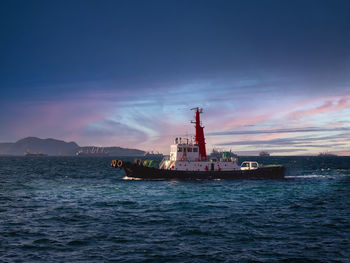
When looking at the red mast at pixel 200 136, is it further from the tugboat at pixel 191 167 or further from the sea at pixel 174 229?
the sea at pixel 174 229

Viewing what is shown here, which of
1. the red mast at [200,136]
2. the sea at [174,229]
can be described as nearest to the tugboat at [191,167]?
the red mast at [200,136]

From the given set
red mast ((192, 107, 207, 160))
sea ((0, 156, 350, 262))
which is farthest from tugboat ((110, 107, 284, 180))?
sea ((0, 156, 350, 262))

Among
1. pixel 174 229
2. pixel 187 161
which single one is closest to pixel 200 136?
pixel 187 161

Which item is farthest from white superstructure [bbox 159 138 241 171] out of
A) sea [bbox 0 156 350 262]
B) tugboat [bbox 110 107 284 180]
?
sea [bbox 0 156 350 262]

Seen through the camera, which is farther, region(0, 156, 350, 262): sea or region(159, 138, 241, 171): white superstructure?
region(159, 138, 241, 171): white superstructure

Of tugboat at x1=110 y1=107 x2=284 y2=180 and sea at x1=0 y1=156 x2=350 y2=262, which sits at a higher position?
tugboat at x1=110 y1=107 x2=284 y2=180

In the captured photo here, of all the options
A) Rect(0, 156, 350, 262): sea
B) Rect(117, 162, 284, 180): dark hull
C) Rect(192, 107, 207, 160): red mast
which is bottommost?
Rect(0, 156, 350, 262): sea

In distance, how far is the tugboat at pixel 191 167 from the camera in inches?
2055

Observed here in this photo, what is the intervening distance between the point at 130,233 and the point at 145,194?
1747cm

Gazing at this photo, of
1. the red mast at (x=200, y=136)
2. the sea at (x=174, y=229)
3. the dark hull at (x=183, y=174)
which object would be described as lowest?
the sea at (x=174, y=229)

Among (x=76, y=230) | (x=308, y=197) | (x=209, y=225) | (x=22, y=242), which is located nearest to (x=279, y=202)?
(x=308, y=197)

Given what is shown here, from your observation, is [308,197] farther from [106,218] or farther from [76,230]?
[76,230]

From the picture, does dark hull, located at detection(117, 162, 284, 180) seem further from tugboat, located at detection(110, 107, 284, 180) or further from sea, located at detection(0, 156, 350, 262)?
sea, located at detection(0, 156, 350, 262)

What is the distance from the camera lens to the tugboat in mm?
52188
